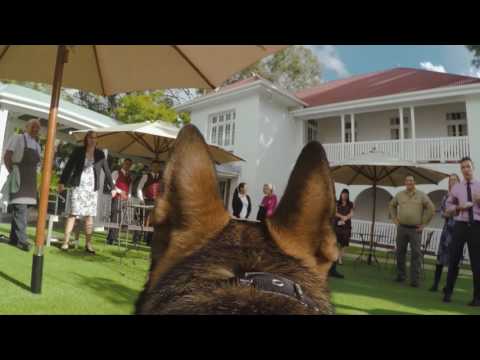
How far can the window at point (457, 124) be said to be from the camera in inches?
709

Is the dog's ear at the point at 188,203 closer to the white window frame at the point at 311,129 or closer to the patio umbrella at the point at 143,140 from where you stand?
the patio umbrella at the point at 143,140

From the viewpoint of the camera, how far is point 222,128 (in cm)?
2167

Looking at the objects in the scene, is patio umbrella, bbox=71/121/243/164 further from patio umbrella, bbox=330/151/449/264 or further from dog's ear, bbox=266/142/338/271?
dog's ear, bbox=266/142/338/271

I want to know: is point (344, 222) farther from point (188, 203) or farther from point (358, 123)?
point (358, 123)

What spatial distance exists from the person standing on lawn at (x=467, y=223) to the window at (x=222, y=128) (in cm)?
1569

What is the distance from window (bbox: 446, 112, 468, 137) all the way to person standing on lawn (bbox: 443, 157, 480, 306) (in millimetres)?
15230

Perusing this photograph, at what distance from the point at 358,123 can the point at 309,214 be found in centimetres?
2140

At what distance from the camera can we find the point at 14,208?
19.0ft

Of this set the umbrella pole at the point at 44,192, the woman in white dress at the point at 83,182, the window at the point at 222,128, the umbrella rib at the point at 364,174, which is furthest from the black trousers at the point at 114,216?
the window at the point at 222,128

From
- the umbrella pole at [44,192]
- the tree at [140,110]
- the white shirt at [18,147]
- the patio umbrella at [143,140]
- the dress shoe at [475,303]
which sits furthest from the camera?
the tree at [140,110]

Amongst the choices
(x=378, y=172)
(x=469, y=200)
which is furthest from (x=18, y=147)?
(x=378, y=172)
